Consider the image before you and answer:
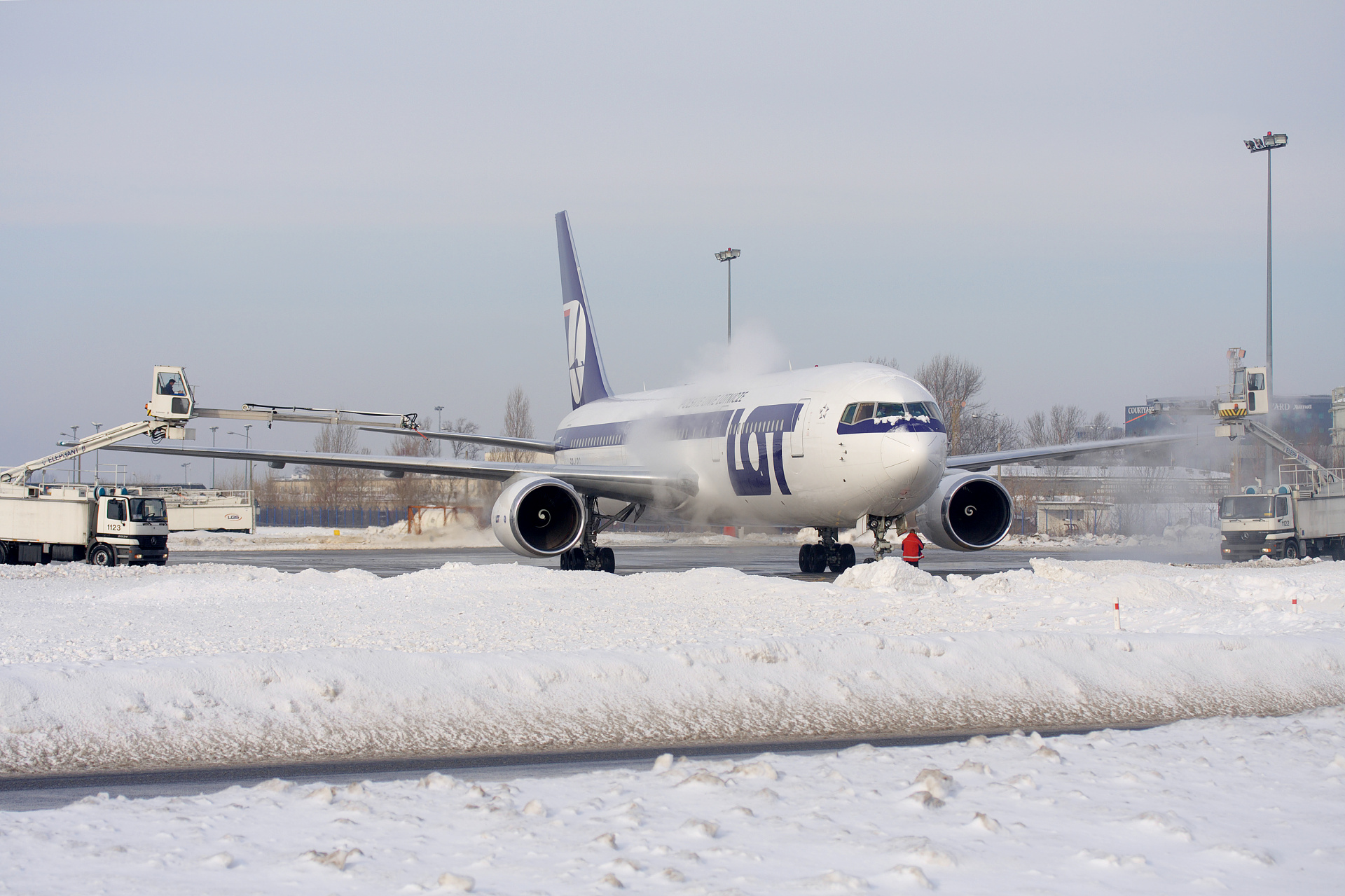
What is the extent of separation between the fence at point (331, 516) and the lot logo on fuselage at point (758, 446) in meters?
48.4

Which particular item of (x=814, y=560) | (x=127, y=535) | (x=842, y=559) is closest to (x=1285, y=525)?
(x=842, y=559)

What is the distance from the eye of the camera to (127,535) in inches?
1037

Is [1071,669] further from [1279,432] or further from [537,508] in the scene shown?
[1279,432]

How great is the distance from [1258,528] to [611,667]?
25862 millimetres

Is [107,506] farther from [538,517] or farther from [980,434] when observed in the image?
[980,434]

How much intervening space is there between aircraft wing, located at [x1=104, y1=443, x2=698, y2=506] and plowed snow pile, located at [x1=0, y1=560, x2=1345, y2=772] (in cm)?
678

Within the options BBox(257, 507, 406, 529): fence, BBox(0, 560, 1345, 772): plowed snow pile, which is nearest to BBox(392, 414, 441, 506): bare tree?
BBox(257, 507, 406, 529): fence

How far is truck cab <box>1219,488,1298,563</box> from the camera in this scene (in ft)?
97.5

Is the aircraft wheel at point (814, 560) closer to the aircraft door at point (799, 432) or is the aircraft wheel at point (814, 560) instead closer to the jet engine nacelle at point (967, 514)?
the jet engine nacelle at point (967, 514)

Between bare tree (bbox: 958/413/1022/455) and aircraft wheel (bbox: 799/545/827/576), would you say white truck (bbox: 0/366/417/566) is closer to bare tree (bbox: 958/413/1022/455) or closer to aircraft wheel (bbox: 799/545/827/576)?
aircraft wheel (bbox: 799/545/827/576)

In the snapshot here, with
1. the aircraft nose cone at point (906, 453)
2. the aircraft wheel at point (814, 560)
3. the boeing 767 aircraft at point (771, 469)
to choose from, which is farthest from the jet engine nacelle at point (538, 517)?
the aircraft nose cone at point (906, 453)

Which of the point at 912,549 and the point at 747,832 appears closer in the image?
the point at 747,832

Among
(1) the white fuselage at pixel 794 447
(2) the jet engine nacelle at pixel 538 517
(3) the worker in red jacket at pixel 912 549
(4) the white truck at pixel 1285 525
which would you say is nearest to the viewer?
(3) the worker in red jacket at pixel 912 549

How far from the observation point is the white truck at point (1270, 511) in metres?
29.8
